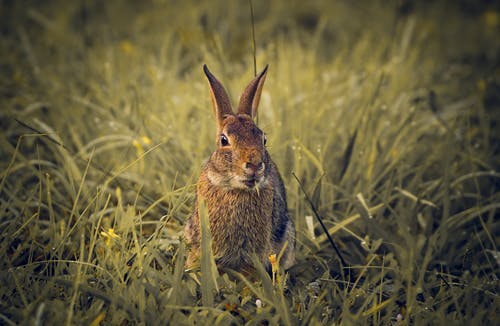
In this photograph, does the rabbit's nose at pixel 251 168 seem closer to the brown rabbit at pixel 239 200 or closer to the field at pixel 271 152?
the brown rabbit at pixel 239 200

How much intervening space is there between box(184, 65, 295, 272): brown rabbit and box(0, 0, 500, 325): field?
0.13 meters

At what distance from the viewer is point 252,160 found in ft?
8.14

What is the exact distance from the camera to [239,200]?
265 centimetres

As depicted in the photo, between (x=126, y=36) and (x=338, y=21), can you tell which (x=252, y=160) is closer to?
(x=126, y=36)

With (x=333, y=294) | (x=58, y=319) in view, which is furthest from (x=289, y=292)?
(x=58, y=319)

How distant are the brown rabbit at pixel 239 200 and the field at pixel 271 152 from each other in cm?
13

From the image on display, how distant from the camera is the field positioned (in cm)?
240

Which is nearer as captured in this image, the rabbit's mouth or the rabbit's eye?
the rabbit's mouth

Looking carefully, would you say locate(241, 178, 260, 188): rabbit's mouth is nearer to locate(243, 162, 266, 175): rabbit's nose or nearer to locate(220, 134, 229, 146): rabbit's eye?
locate(243, 162, 266, 175): rabbit's nose

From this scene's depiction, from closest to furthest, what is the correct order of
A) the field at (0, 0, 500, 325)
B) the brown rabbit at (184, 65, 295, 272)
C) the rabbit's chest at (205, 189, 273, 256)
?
the field at (0, 0, 500, 325) → the brown rabbit at (184, 65, 295, 272) → the rabbit's chest at (205, 189, 273, 256)

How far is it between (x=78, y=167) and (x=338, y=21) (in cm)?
388

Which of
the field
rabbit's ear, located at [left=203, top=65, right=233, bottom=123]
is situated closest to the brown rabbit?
rabbit's ear, located at [left=203, top=65, right=233, bottom=123]

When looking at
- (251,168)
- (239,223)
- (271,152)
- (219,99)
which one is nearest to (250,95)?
(219,99)

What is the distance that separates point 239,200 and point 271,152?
1019 mm
